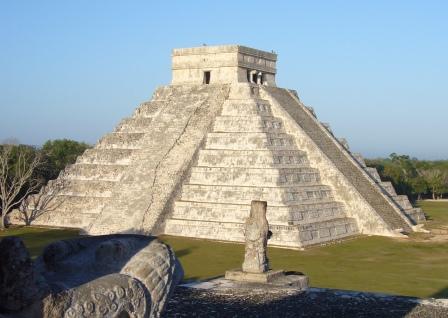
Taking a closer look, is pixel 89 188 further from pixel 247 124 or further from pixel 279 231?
pixel 279 231

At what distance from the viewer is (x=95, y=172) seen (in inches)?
1152

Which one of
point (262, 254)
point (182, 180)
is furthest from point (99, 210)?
point (262, 254)

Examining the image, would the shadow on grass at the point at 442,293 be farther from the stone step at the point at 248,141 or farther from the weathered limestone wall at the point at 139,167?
the weathered limestone wall at the point at 139,167

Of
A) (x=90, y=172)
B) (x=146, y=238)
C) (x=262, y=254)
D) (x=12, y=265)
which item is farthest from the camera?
(x=90, y=172)

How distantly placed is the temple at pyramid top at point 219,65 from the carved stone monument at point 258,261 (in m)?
15.5

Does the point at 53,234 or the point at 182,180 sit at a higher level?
the point at 182,180

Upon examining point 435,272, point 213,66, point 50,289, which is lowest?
point 435,272

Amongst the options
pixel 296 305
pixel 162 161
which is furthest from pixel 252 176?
pixel 296 305

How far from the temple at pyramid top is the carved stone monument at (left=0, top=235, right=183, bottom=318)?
2649cm

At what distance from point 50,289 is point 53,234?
23.8 metres

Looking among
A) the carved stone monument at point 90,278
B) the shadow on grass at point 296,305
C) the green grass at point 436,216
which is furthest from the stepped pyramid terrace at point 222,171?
the carved stone monument at point 90,278

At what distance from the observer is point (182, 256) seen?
2106 centimetres

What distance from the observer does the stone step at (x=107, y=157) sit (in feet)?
95.3

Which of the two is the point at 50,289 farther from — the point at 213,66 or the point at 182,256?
the point at 213,66
